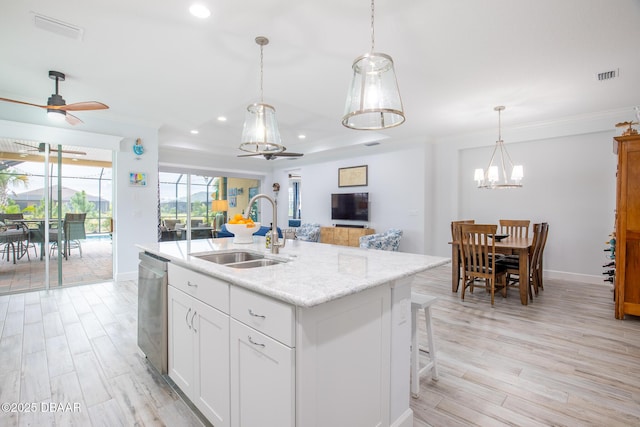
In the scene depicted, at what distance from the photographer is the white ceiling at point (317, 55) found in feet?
7.33

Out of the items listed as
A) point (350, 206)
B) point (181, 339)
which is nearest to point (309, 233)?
point (350, 206)

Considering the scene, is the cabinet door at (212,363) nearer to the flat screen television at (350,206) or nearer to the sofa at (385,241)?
the sofa at (385,241)

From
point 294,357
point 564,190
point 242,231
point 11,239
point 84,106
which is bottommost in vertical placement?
point 294,357

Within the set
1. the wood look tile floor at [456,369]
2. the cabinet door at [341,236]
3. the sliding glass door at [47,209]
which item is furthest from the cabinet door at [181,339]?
the cabinet door at [341,236]

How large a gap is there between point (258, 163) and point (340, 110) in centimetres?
510

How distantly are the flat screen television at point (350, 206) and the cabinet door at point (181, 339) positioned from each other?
549 centimetres

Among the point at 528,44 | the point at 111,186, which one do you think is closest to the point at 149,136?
the point at 111,186

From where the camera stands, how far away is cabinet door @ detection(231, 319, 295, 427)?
113 centimetres

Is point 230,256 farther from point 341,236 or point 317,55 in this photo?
point 341,236

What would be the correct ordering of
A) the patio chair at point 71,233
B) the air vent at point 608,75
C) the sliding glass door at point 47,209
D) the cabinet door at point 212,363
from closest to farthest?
the cabinet door at point 212,363, the air vent at point 608,75, the sliding glass door at point 47,209, the patio chair at point 71,233

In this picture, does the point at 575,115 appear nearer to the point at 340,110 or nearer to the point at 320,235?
the point at 340,110

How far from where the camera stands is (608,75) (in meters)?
3.24

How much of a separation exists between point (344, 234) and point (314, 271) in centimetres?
570

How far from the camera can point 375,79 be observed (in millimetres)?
1644
